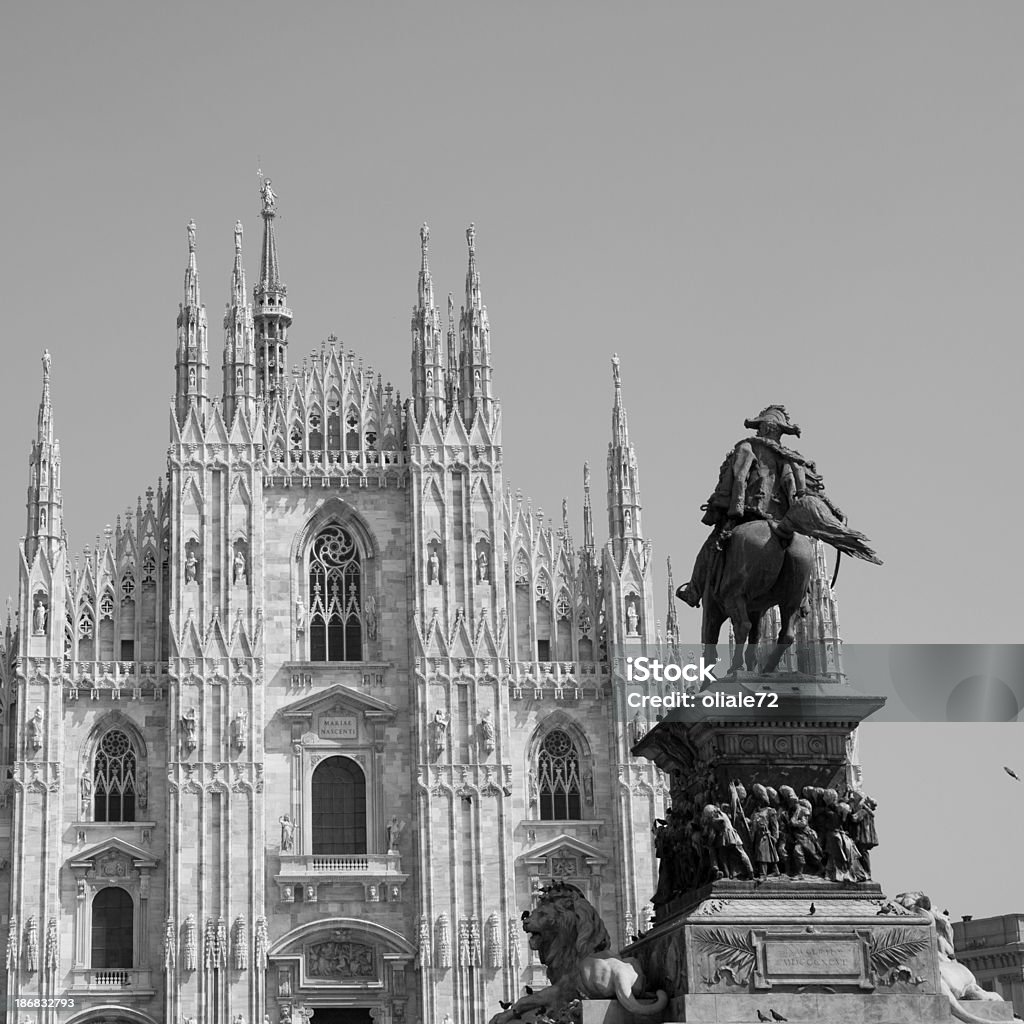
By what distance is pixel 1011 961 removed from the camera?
203 ft

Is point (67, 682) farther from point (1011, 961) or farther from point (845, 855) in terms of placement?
point (845, 855)

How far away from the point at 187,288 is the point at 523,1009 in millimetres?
41818

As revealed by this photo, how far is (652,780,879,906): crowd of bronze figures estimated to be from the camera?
12562mm

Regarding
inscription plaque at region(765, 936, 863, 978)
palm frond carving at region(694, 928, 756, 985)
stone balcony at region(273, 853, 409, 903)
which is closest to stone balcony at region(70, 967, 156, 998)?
stone balcony at region(273, 853, 409, 903)

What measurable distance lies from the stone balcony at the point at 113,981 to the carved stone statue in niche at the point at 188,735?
215 inches

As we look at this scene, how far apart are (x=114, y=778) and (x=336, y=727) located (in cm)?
578

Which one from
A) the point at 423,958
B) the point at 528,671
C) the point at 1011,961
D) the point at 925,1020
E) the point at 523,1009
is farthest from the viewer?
the point at 1011,961

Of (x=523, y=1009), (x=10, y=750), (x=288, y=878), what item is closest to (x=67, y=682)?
(x=10, y=750)

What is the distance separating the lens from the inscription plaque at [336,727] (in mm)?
50844

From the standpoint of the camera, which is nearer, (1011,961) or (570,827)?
(570,827)

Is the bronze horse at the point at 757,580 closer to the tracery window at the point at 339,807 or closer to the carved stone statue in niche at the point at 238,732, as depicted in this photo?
the carved stone statue in niche at the point at 238,732

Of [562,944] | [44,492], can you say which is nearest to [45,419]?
[44,492]

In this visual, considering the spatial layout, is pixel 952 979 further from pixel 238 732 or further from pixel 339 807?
pixel 339 807

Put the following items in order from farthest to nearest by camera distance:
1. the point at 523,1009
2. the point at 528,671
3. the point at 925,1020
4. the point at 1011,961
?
the point at 1011,961
the point at 528,671
the point at 523,1009
the point at 925,1020
